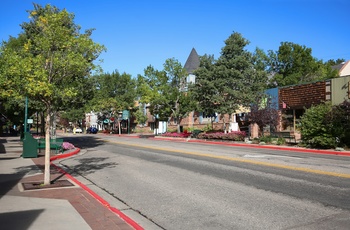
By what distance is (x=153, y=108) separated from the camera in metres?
41.0

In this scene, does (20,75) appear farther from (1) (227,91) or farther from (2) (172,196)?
(1) (227,91)

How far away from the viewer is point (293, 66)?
144ft

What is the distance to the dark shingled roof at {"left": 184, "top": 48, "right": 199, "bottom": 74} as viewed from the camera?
51406 millimetres

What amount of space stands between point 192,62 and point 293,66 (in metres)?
15.4

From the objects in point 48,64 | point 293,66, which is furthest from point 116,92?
point 48,64

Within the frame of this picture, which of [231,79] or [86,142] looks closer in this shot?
[231,79]

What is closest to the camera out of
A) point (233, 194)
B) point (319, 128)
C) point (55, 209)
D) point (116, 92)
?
point (55, 209)

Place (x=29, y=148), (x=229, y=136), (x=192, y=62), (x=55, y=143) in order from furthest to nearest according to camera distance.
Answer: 1. (x=192, y=62)
2. (x=229, y=136)
3. (x=55, y=143)
4. (x=29, y=148)

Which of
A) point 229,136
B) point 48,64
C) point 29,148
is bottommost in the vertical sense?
point 29,148

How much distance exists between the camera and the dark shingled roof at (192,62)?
5141 centimetres

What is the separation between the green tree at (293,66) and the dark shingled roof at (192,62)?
1175cm

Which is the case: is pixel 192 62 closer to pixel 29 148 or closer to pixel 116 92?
pixel 116 92

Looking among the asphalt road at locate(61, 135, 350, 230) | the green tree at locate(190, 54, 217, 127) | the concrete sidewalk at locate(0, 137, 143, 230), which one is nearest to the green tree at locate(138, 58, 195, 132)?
the green tree at locate(190, 54, 217, 127)

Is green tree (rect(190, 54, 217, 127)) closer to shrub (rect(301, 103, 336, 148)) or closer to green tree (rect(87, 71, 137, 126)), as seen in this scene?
shrub (rect(301, 103, 336, 148))
